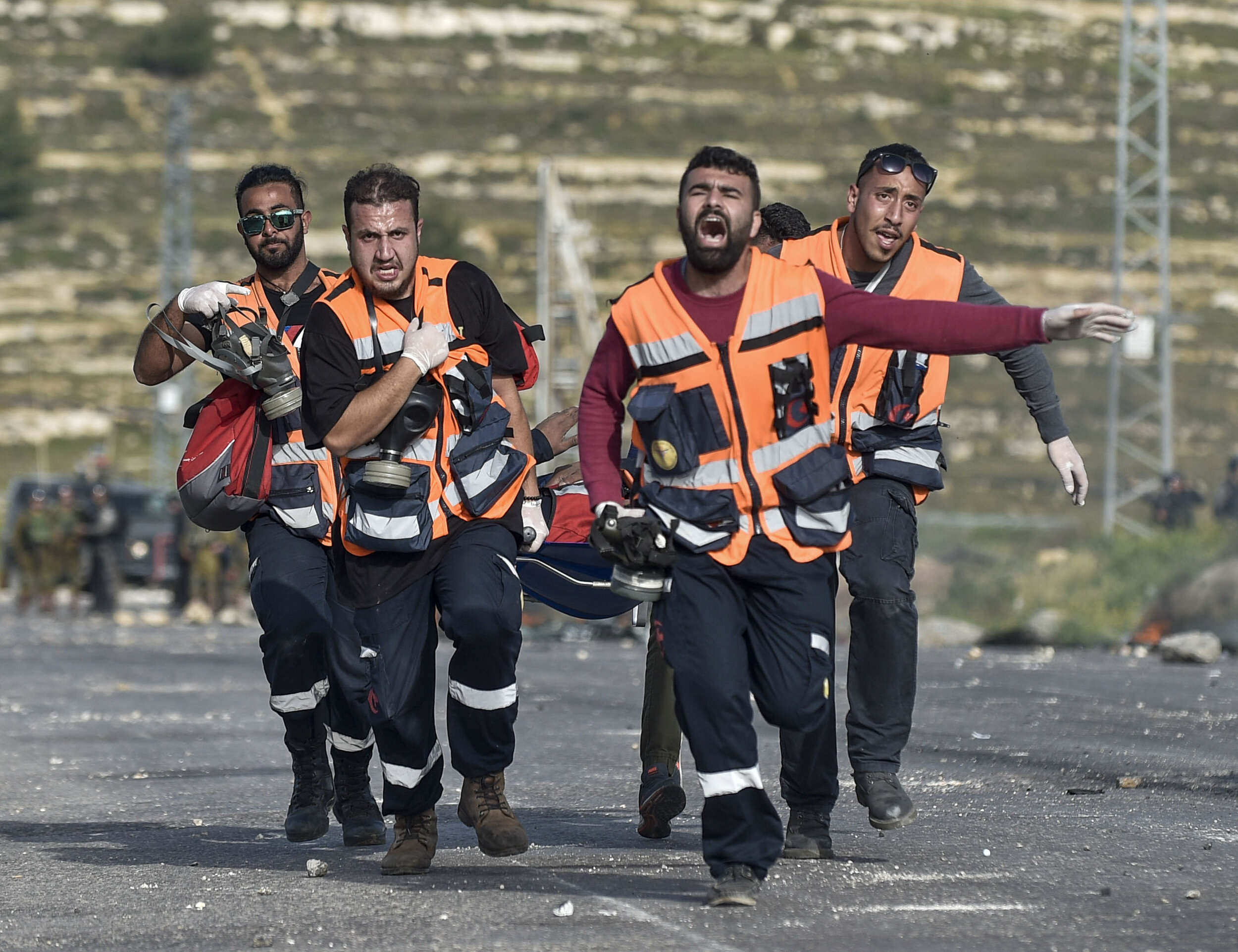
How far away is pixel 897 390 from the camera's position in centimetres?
681

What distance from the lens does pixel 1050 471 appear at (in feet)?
179

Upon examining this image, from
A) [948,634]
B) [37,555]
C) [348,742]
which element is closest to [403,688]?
[348,742]

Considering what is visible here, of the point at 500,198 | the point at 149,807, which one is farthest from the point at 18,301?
the point at 149,807

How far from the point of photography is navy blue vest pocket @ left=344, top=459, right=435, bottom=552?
20.6 feet

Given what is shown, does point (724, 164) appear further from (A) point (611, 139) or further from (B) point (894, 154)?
(A) point (611, 139)

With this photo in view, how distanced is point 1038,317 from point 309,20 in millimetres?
100241

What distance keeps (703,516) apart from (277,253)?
2.19 meters

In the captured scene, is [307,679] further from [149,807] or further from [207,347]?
[149,807]

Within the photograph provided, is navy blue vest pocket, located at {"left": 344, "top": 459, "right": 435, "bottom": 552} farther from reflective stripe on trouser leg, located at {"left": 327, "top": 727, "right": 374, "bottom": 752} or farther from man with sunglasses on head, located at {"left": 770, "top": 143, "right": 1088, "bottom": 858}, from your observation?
man with sunglasses on head, located at {"left": 770, "top": 143, "right": 1088, "bottom": 858}

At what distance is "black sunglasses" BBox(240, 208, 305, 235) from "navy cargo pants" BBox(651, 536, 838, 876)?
7.11ft

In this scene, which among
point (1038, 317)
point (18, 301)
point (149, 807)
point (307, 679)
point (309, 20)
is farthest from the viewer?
point (309, 20)

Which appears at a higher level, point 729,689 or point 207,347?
point 207,347

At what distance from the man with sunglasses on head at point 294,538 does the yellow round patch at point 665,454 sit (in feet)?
4.82

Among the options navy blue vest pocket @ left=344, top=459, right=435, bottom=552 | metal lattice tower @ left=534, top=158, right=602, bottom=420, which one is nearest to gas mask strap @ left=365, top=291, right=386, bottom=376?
navy blue vest pocket @ left=344, top=459, right=435, bottom=552
